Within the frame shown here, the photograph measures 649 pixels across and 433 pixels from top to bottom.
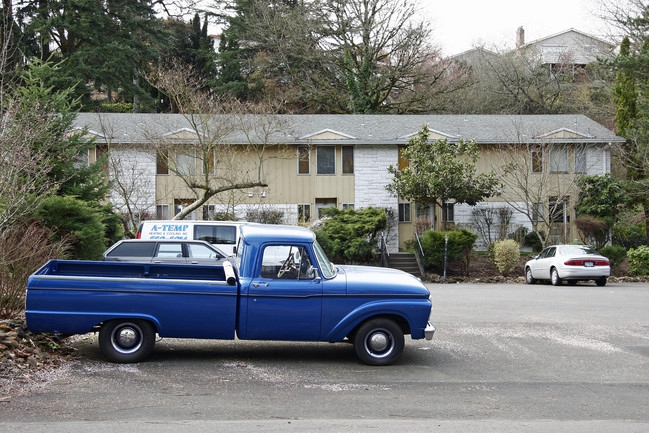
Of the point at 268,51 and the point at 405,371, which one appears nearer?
the point at 405,371

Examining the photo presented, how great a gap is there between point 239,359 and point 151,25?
117ft

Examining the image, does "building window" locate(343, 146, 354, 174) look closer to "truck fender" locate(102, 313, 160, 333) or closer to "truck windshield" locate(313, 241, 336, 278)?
"truck windshield" locate(313, 241, 336, 278)

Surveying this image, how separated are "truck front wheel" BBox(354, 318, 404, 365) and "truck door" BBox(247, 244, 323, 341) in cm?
63

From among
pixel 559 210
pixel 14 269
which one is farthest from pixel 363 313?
pixel 559 210

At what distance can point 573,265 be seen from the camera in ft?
73.0

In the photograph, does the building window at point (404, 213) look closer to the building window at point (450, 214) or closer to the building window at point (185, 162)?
the building window at point (450, 214)

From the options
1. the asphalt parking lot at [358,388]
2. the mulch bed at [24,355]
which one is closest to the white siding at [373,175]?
the asphalt parking lot at [358,388]

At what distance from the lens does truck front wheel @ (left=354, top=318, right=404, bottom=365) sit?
28.2 feet

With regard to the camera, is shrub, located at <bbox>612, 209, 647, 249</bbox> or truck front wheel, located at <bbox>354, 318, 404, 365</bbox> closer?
truck front wheel, located at <bbox>354, 318, 404, 365</bbox>

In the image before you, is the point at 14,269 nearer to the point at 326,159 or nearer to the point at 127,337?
the point at 127,337

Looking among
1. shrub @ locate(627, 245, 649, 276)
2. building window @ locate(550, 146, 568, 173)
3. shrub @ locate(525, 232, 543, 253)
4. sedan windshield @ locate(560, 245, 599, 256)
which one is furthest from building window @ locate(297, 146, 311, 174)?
shrub @ locate(627, 245, 649, 276)

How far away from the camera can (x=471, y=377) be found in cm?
821

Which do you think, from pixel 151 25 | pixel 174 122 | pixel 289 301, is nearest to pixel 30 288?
pixel 289 301

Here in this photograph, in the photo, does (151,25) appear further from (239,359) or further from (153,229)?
(239,359)
